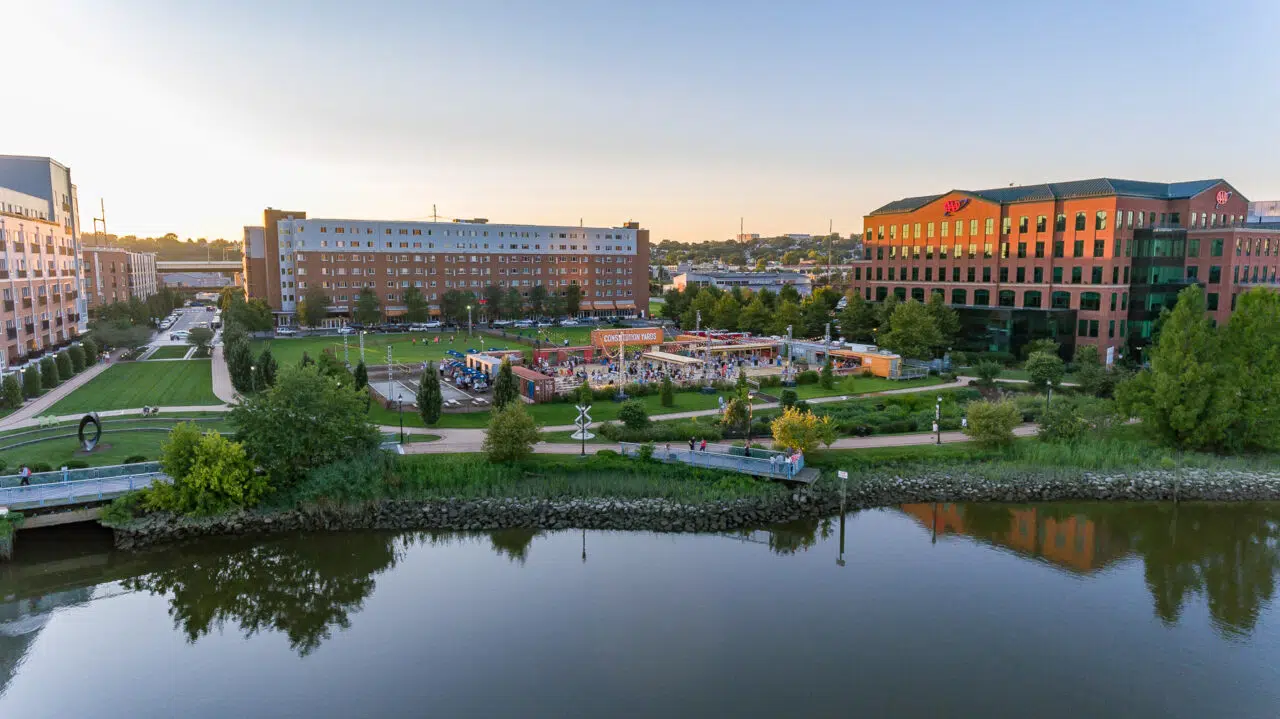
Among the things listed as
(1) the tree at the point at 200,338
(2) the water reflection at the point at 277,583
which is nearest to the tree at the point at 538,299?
(1) the tree at the point at 200,338

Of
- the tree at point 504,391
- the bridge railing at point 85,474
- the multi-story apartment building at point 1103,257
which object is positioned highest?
the multi-story apartment building at point 1103,257

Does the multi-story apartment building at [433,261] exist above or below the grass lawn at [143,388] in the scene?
above

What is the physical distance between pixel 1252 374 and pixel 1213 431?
2.80 meters

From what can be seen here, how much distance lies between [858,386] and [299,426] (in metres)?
31.1

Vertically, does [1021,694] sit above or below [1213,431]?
below

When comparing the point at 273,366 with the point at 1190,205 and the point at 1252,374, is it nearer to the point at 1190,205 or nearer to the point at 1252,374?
the point at 1252,374

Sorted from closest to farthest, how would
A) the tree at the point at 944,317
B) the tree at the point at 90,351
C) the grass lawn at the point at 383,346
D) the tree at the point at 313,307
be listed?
the tree at the point at 90,351, the tree at the point at 944,317, the grass lawn at the point at 383,346, the tree at the point at 313,307

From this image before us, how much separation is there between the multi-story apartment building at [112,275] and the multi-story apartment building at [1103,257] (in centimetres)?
8694

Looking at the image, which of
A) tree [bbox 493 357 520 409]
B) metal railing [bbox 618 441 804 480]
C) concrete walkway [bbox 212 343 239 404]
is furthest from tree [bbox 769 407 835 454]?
concrete walkway [bbox 212 343 239 404]

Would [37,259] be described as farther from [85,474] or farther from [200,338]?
[85,474]

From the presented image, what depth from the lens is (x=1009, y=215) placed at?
5912 centimetres

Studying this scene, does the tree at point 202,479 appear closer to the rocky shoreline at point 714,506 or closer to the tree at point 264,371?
the rocky shoreline at point 714,506

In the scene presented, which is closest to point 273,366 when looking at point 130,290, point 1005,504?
point 1005,504

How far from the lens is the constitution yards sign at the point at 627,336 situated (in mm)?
51938
